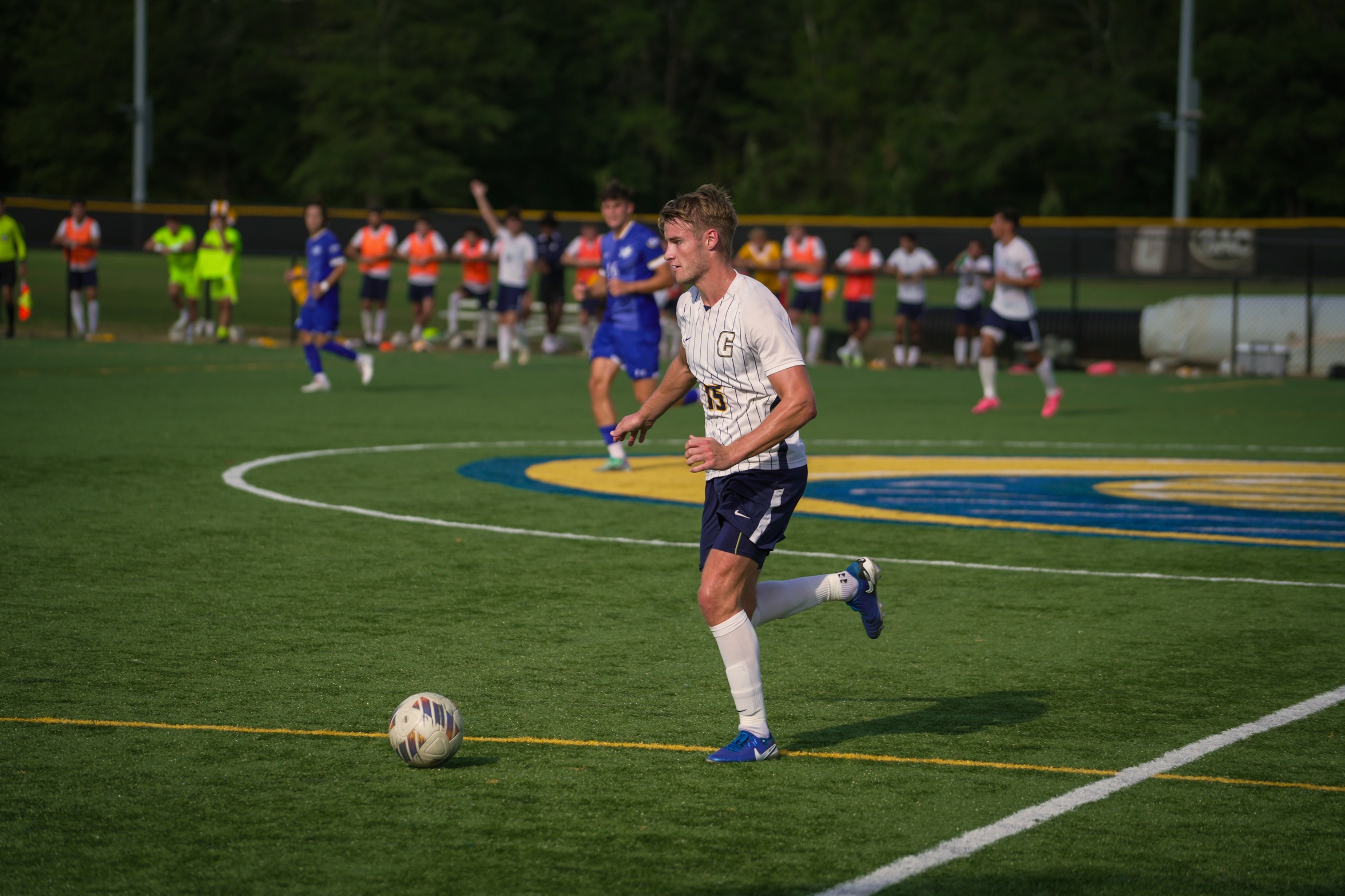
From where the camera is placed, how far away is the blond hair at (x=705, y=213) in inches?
207

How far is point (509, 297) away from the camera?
1032 inches

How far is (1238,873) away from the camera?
4.24 m

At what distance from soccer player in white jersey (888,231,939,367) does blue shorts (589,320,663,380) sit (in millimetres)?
15392

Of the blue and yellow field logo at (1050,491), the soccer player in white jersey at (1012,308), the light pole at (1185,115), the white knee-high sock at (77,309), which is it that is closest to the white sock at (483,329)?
the white knee-high sock at (77,309)

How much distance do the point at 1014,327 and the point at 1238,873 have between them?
14.0 metres

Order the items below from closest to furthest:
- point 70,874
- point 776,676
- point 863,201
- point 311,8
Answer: point 70,874 < point 776,676 < point 863,201 < point 311,8

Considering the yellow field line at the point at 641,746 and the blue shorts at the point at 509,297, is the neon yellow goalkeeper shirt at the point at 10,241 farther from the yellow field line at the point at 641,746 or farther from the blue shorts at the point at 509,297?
the yellow field line at the point at 641,746

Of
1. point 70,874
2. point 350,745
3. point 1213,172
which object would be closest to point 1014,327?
point 350,745

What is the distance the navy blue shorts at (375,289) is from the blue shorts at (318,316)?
9.03 metres

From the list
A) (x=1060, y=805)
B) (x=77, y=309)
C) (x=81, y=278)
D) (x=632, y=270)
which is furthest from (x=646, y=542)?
(x=77, y=309)

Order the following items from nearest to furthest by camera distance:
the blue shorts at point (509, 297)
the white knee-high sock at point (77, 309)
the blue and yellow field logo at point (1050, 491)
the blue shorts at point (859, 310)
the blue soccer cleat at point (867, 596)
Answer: the blue soccer cleat at point (867, 596) < the blue and yellow field logo at point (1050, 491) < the blue shorts at point (509, 297) < the blue shorts at point (859, 310) < the white knee-high sock at point (77, 309)

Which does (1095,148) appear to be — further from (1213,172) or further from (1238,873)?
(1238,873)

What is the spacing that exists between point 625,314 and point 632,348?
0.28 metres

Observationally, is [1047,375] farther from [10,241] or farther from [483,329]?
[10,241]
